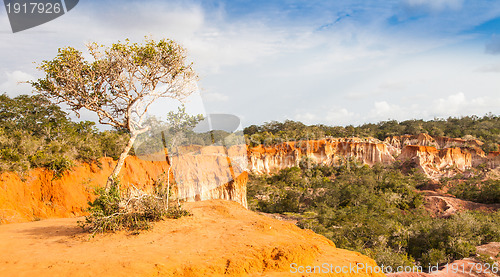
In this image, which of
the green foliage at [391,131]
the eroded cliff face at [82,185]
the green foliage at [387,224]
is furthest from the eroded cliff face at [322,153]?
the eroded cliff face at [82,185]

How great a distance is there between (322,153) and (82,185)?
30277 millimetres

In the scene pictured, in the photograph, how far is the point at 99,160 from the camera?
12.2m

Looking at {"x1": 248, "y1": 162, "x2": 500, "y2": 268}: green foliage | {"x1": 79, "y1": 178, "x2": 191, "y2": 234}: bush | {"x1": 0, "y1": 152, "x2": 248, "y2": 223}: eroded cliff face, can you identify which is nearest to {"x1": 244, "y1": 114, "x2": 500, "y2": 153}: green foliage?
{"x1": 248, "y1": 162, "x2": 500, "y2": 268}: green foliage

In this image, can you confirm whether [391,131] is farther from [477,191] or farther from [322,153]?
[477,191]

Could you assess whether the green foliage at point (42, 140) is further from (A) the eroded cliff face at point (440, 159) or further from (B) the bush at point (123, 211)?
(A) the eroded cliff face at point (440, 159)

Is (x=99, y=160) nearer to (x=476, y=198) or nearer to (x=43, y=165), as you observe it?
(x=43, y=165)

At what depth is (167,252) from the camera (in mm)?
4973

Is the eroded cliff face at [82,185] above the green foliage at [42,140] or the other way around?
the other way around

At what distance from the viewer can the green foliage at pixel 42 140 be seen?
30.8 ft

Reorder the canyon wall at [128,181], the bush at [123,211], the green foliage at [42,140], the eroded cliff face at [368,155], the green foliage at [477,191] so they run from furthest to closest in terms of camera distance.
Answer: the eroded cliff face at [368,155] → the green foliage at [477,191] → the green foliage at [42,140] → the canyon wall at [128,181] → the bush at [123,211]

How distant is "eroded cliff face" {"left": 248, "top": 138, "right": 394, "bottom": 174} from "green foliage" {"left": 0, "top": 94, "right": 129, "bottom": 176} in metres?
20.7

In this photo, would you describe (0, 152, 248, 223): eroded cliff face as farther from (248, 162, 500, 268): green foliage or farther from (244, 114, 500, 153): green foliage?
(244, 114, 500, 153): green foliage

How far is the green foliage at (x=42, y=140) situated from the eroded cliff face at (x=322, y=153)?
68.0 ft

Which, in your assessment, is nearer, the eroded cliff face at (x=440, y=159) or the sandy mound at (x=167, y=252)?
the sandy mound at (x=167, y=252)
